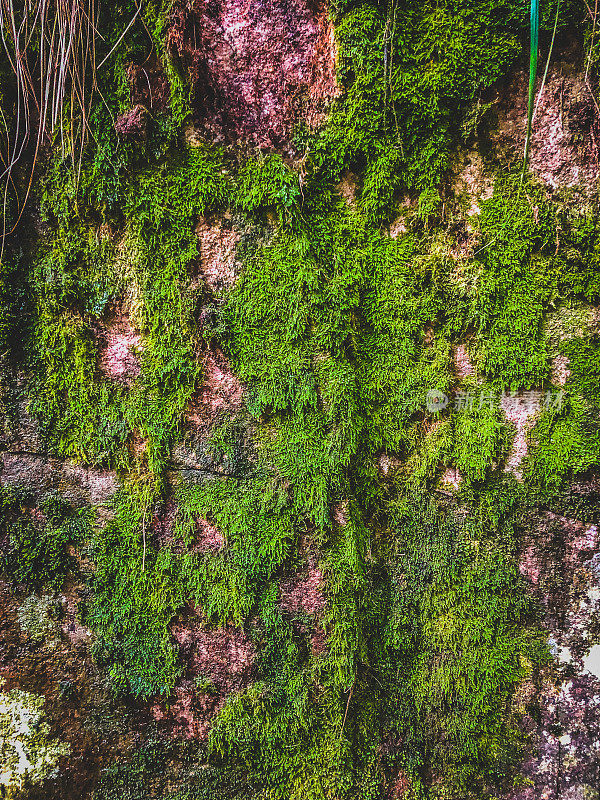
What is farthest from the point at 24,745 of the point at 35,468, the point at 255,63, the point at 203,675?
the point at 255,63

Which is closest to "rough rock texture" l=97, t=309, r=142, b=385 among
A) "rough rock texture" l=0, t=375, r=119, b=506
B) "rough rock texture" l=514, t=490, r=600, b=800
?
"rough rock texture" l=0, t=375, r=119, b=506

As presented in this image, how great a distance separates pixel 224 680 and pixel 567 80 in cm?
250

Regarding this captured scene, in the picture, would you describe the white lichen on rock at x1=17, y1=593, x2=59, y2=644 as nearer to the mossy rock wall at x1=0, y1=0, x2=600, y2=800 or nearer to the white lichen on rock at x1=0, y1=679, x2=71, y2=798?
the mossy rock wall at x1=0, y1=0, x2=600, y2=800

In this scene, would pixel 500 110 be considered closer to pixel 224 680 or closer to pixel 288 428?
pixel 288 428

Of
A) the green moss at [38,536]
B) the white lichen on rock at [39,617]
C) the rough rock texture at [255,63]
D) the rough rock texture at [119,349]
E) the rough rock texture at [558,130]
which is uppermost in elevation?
the rough rock texture at [255,63]

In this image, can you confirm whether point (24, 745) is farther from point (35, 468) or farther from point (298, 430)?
point (298, 430)

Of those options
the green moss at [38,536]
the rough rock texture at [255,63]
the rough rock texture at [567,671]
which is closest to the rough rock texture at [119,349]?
the green moss at [38,536]

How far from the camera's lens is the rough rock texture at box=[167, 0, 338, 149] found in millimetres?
1350

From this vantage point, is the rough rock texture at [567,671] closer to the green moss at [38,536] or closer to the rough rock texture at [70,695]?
the rough rock texture at [70,695]

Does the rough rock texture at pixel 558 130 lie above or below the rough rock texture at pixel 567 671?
above

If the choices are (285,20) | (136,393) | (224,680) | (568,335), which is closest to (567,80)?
(568,335)

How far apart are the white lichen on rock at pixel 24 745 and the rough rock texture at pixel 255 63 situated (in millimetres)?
2249

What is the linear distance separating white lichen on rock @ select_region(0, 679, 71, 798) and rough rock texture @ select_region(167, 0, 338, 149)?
7.38 feet

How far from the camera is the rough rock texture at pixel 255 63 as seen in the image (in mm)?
1350
